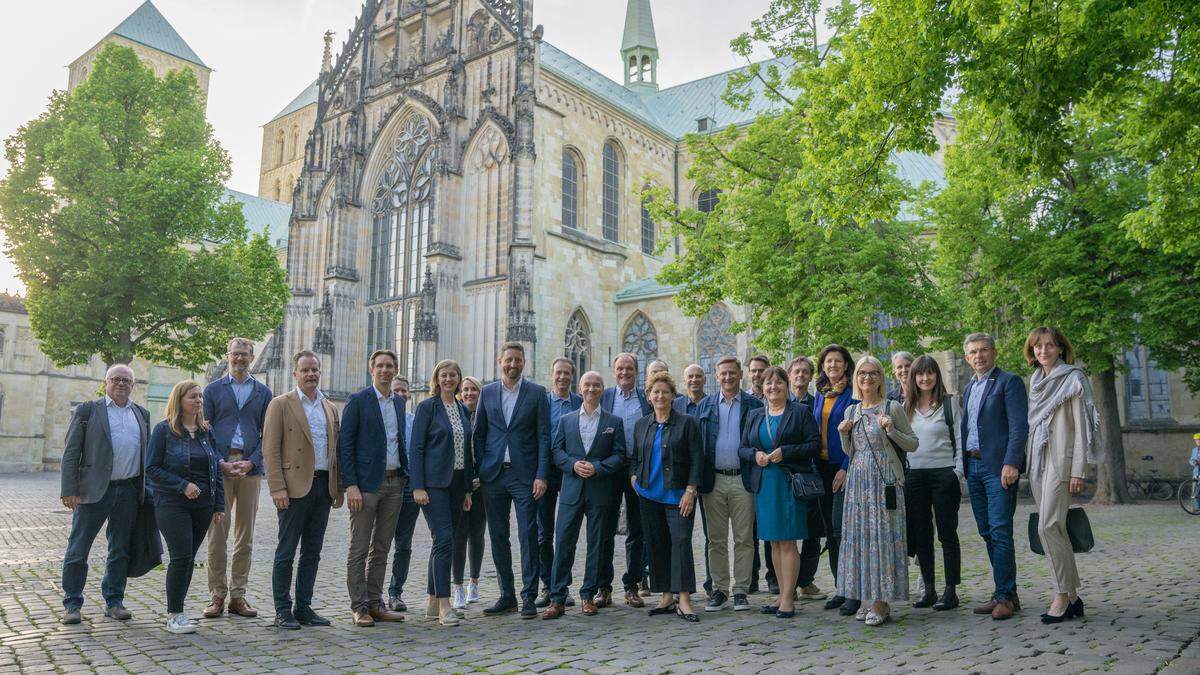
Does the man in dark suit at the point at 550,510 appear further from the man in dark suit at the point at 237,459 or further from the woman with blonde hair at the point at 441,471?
the man in dark suit at the point at 237,459

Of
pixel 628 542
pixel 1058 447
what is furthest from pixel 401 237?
pixel 1058 447

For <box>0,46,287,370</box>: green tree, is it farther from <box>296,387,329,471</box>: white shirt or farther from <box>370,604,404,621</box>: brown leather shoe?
<box>370,604,404,621</box>: brown leather shoe

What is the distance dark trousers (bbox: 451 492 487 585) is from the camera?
667 cm

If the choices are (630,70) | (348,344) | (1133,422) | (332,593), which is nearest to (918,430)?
(332,593)

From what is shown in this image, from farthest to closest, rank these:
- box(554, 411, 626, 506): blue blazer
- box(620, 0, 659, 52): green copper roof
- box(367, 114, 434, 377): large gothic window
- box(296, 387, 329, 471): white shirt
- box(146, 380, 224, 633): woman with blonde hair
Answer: box(620, 0, 659, 52): green copper roof < box(367, 114, 434, 377): large gothic window < box(554, 411, 626, 506): blue blazer < box(296, 387, 329, 471): white shirt < box(146, 380, 224, 633): woman with blonde hair

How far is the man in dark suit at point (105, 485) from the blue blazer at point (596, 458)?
10.8ft

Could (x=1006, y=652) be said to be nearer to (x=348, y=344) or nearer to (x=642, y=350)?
(x=642, y=350)

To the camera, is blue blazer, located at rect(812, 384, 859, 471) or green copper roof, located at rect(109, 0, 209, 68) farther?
green copper roof, located at rect(109, 0, 209, 68)

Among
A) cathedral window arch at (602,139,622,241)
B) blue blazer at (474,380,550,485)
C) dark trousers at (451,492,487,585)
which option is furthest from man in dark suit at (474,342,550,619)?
cathedral window arch at (602,139,622,241)

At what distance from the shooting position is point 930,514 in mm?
6586

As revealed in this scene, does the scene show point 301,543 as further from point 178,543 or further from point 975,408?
point 975,408

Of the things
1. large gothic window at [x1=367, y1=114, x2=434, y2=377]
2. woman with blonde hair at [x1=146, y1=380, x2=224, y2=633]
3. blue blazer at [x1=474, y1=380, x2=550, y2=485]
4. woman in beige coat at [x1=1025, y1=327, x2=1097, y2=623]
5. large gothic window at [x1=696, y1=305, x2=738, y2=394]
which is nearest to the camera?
woman in beige coat at [x1=1025, y1=327, x2=1097, y2=623]

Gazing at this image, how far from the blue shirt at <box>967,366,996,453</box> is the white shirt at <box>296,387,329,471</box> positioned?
485 centimetres

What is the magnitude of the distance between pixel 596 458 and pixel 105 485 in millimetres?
3724
